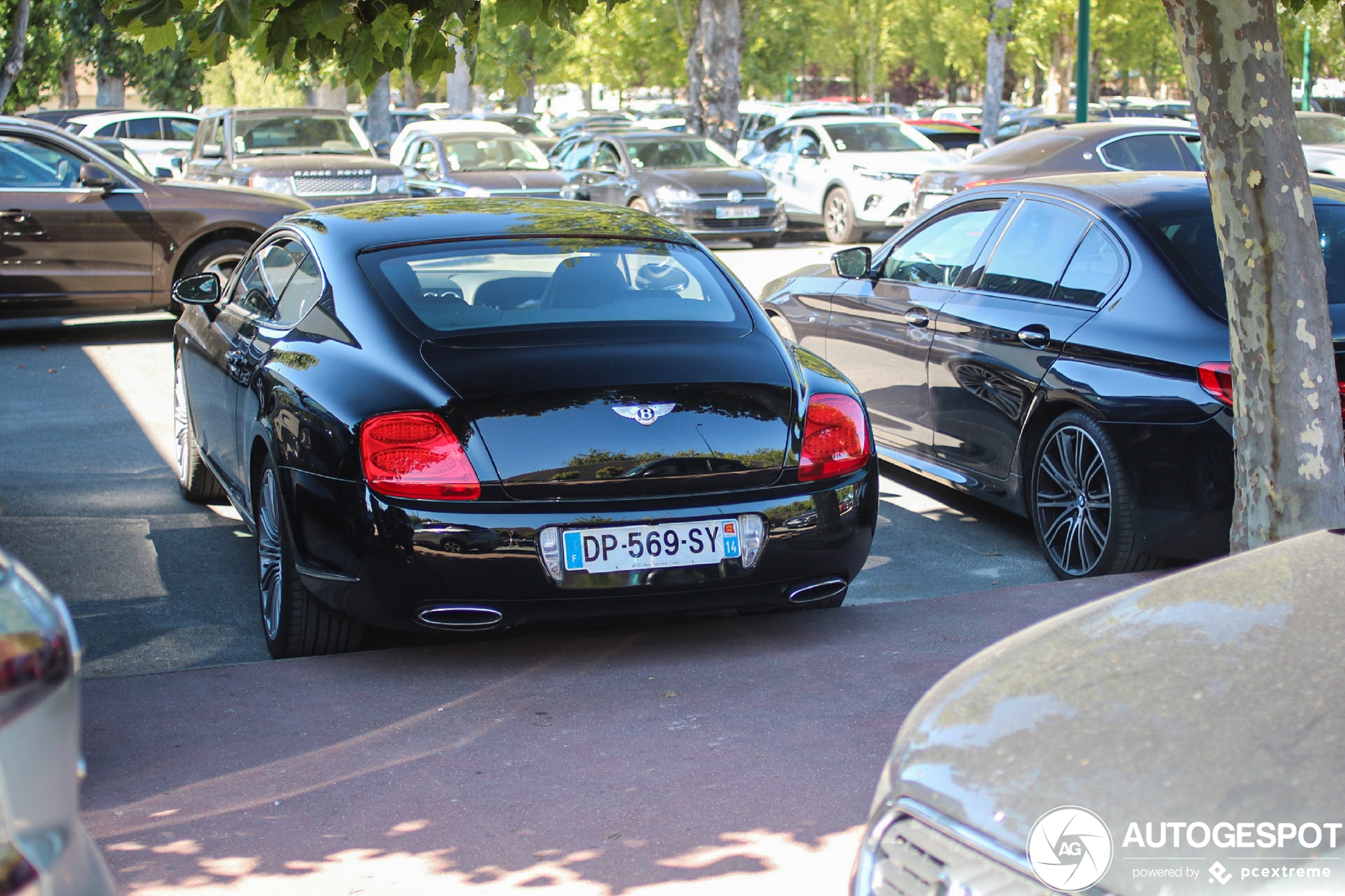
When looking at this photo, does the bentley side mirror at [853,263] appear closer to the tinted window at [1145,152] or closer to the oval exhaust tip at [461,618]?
the oval exhaust tip at [461,618]

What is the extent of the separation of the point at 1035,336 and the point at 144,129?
26378mm

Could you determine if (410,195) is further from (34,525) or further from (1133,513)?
(1133,513)

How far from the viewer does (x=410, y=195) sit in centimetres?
1903

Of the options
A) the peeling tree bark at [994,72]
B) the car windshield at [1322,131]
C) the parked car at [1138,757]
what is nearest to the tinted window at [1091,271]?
the parked car at [1138,757]

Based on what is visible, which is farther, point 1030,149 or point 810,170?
point 810,170

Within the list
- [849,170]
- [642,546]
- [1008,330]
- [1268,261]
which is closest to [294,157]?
[849,170]

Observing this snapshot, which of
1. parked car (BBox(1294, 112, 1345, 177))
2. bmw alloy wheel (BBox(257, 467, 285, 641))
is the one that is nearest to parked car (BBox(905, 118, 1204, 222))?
parked car (BBox(1294, 112, 1345, 177))

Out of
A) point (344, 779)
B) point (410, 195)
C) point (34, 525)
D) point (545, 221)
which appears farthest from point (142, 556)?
point (410, 195)

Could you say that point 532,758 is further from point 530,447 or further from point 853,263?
point 853,263

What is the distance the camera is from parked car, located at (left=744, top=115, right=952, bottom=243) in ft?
68.9

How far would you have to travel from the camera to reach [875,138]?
73.2ft

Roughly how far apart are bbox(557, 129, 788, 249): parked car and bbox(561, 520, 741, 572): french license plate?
51.7ft

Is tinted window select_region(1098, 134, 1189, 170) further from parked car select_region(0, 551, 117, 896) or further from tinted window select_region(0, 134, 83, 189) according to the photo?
parked car select_region(0, 551, 117, 896)

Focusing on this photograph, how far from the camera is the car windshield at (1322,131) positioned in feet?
66.4
